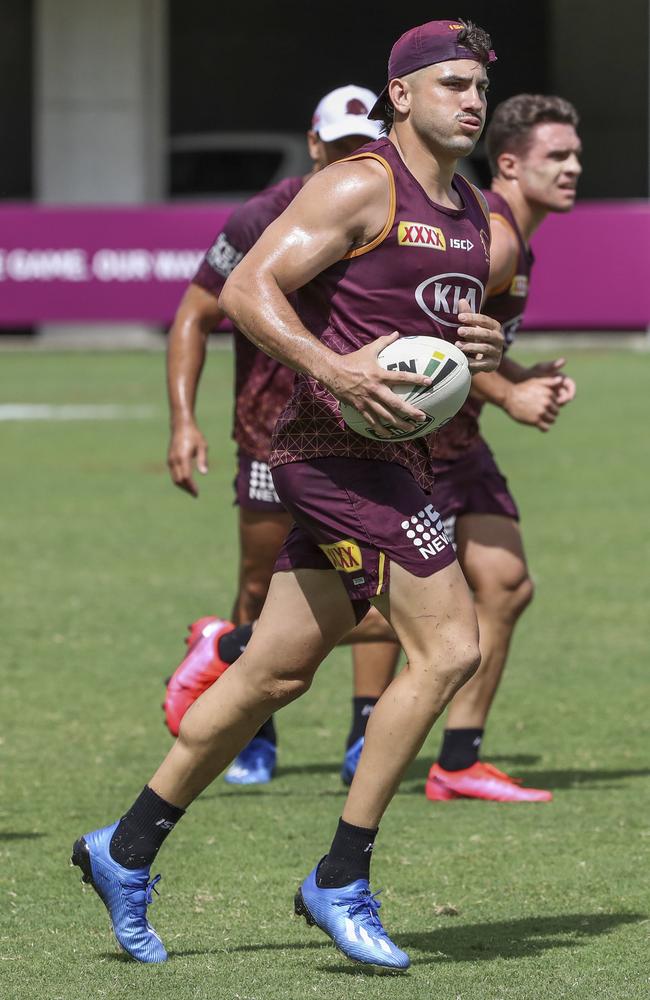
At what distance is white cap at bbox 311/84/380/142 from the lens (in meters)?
6.75

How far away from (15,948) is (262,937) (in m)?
0.64

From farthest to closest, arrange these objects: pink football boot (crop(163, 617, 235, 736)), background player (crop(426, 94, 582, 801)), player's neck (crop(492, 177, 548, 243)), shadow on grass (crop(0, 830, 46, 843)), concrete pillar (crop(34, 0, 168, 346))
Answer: concrete pillar (crop(34, 0, 168, 346)) < player's neck (crop(492, 177, 548, 243)) < background player (crop(426, 94, 582, 801)) < pink football boot (crop(163, 617, 235, 736)) < shadow on grass (crop(0, 830, 46, 843))

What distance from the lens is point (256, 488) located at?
7.06m

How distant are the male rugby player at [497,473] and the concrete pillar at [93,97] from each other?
2411 centimetres

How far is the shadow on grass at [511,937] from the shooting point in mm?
4883

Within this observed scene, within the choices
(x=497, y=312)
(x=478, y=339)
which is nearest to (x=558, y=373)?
(x=497, y=312)

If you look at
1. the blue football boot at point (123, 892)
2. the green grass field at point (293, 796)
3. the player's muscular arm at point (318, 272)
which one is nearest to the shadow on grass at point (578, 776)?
the green grass field at point (293, 796)

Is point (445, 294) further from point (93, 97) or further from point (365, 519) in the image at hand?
point (93, 97)

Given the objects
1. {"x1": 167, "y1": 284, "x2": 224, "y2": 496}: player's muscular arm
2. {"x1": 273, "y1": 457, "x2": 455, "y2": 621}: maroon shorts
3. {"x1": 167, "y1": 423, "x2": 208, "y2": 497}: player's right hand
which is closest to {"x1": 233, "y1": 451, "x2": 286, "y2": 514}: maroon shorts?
{"x1": 167, "y1": 284, "x2": 224, "y2": 496}: player's muscular arm

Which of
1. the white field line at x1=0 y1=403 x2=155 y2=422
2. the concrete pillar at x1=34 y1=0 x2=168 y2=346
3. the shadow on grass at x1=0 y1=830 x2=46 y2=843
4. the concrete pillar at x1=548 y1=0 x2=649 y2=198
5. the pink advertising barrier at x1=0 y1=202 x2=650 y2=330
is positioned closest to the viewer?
the shadow on grass at x1=0 y1=830 x2=46 y2=843

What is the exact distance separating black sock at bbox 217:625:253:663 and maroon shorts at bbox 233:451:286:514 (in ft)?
2.42

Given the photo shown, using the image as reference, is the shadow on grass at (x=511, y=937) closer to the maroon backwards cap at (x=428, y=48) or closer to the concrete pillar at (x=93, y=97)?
the maroon backwards cap at (x=428, y=48)

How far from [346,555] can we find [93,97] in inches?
1048

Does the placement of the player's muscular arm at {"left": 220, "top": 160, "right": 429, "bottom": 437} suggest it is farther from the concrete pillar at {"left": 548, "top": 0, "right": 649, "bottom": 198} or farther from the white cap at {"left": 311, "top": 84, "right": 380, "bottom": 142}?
the concrete pillar at {"left": 548, "top": 0, "right": 649, "bottom": 198}
